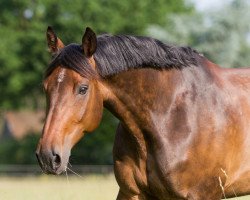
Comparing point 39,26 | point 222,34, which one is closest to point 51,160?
point 222,34

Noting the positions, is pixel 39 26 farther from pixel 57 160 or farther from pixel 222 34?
pixel 57 160

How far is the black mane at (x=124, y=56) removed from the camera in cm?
545

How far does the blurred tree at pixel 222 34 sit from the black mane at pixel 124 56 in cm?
2371

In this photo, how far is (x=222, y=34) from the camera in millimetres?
30438

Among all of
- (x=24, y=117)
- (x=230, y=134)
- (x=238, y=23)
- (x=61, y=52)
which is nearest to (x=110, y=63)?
(x=61, y=52)

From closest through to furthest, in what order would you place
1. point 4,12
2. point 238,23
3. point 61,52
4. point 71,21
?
point 61,52
point 238,23
point 71,21
point 4,12

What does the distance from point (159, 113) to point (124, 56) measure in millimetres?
625

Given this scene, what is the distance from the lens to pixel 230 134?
6016mm

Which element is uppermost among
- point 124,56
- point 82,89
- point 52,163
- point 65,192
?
point 124,56

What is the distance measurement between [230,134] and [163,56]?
0.98 meters

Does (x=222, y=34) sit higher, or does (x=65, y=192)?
(x=222, y=34)

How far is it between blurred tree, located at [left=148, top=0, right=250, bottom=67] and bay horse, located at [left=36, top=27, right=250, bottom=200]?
2364cm

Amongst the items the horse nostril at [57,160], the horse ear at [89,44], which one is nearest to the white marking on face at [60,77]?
the horse ear at [89,44]

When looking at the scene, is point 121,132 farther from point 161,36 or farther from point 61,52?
point 161,36
